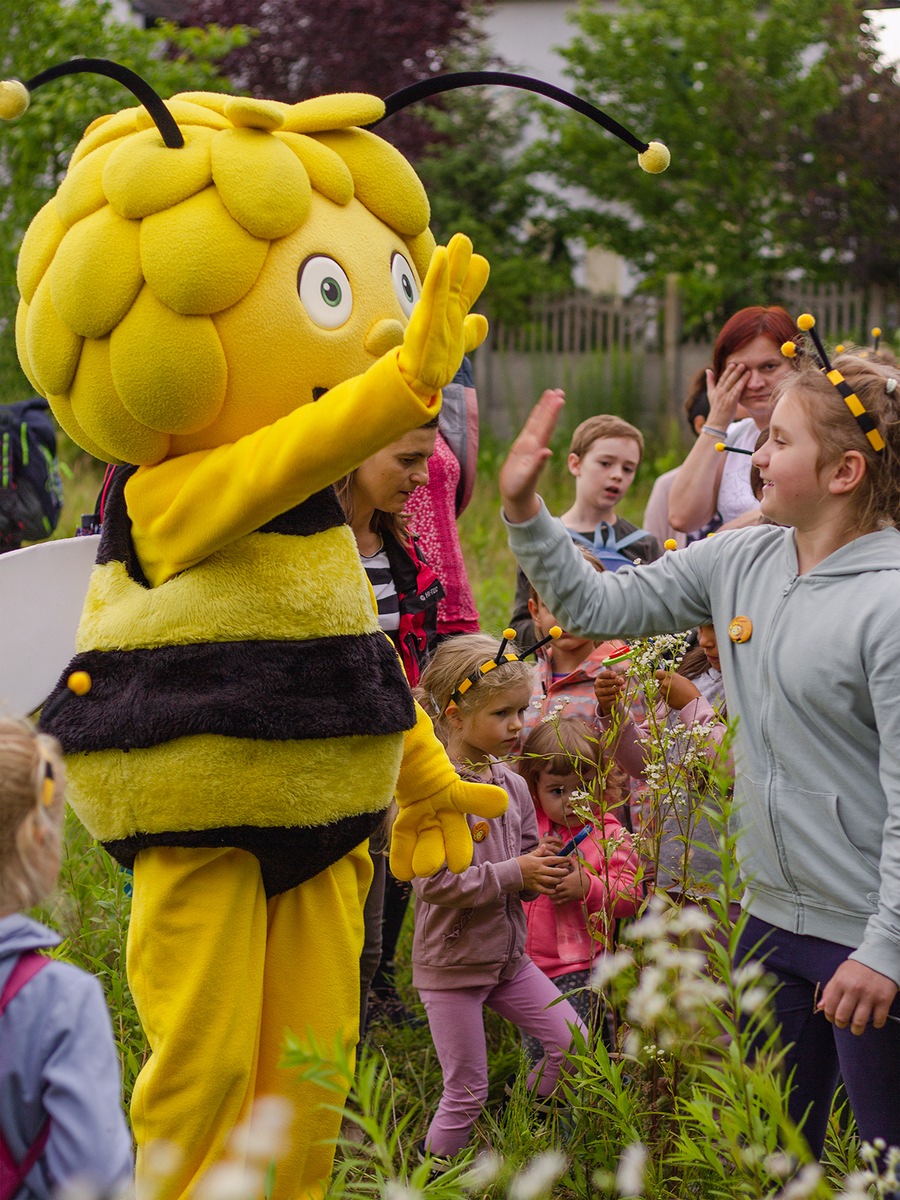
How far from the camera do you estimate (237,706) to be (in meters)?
2.20

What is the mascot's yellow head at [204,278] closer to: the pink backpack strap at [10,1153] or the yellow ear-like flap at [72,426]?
the yellow ear-like flap at [72,426]

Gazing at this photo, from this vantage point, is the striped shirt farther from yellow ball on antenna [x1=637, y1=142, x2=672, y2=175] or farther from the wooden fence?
the wooden fence

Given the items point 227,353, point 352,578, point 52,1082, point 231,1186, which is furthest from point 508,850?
point 231,1186

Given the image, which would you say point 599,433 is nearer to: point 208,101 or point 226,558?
point 208,101

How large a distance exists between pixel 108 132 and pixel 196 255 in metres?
0.39

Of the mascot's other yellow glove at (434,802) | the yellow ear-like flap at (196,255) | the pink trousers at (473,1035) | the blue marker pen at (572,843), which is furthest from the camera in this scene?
the blue marker pen at (572,843)

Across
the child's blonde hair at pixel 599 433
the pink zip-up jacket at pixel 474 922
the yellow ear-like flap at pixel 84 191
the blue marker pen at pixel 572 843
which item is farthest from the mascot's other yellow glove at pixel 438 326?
the child's blonde hair at pixel 599 433

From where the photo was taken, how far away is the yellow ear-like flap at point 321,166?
2342 mm

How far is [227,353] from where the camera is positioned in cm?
226

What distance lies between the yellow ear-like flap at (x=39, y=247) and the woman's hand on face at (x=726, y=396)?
2.13 metres

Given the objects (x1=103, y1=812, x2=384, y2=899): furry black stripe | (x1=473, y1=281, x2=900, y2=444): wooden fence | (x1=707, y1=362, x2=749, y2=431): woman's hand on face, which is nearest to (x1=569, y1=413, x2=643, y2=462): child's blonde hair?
(x1=707, y1=362, x2=749, y2=431): woman's hand on face

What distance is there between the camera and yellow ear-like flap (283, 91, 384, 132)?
240 centimetres

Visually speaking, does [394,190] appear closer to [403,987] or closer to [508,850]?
[508,850]

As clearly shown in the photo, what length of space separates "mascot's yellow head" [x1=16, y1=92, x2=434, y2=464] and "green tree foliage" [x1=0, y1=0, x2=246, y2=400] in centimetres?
681
